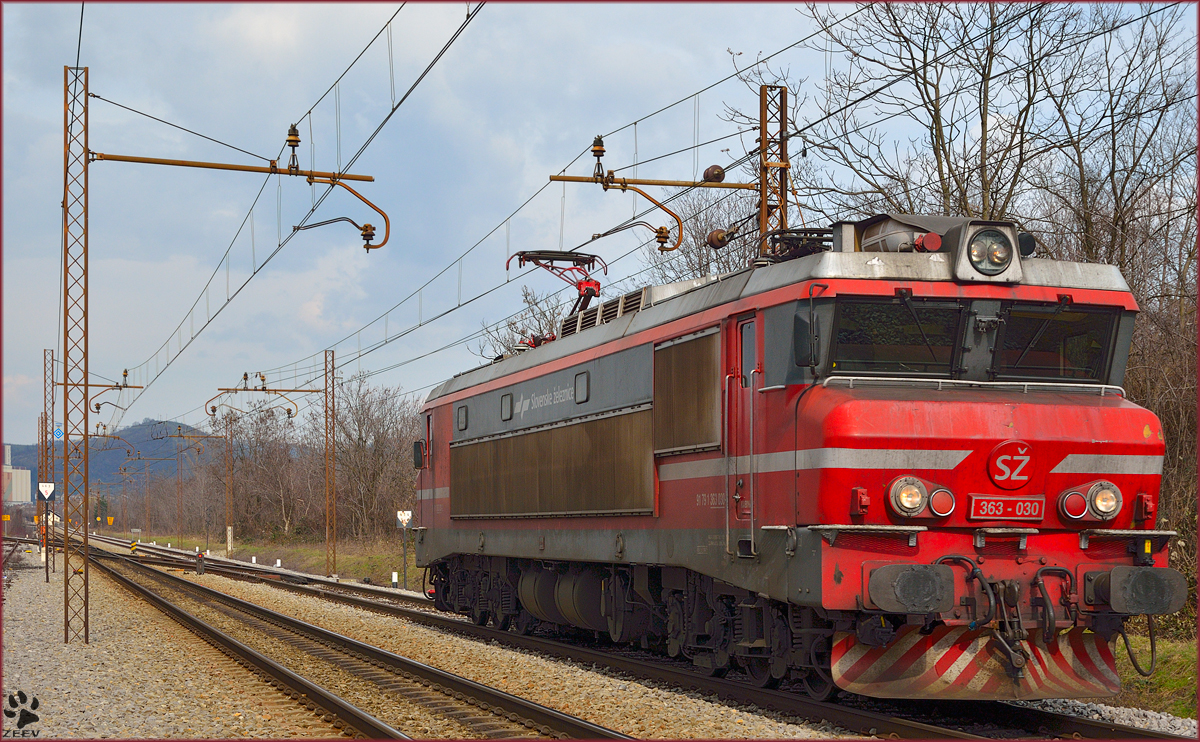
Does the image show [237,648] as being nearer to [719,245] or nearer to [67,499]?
[67,499]

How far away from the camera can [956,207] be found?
18.1 m

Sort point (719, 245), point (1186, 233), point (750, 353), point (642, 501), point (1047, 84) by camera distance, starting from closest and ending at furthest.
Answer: point (750, 353) < point (642, 501) < point (1047, 84) < point (1186, 233) < point (719, 245)

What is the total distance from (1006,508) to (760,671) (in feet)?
10.9

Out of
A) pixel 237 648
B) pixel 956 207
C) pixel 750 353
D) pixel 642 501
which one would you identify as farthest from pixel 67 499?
pixel 956 207

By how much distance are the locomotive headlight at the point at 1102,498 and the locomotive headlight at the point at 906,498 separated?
5.44 feet

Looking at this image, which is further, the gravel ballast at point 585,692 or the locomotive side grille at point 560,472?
the locomotive side grille at point 560,472

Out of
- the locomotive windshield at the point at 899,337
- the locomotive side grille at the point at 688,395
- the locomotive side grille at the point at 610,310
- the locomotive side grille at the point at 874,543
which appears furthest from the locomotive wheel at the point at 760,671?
the locomotive side grille at the point at 610,310

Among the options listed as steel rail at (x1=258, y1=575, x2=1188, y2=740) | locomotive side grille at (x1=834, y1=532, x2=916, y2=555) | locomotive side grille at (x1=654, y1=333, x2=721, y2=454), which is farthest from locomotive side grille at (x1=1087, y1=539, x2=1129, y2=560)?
locomotive side grille at (x1=654, y1=333, x2=721, y2=454)

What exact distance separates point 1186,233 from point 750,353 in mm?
12393

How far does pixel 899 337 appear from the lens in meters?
10.2

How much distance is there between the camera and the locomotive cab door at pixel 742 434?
10.9 meters

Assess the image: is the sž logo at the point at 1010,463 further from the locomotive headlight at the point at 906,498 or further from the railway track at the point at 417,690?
the railway track at the point at 417,690

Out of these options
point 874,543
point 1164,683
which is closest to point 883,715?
point 874,543

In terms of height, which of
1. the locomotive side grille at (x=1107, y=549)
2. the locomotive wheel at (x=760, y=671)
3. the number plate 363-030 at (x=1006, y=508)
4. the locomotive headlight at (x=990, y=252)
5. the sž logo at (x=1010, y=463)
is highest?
the locomotive headlight at (x=990, y=252)
